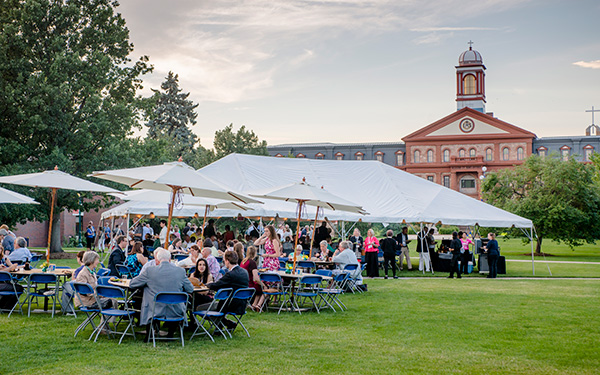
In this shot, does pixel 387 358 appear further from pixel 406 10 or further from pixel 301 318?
pixel 406 10

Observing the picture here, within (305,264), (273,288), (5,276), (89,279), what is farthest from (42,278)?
(305,264)

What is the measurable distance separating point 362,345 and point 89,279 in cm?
465

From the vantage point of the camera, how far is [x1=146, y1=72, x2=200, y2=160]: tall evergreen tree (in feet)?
206

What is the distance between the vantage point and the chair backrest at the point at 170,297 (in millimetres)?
8117

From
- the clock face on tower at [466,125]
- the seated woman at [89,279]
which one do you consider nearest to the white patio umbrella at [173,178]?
the seated woman at [89,279]

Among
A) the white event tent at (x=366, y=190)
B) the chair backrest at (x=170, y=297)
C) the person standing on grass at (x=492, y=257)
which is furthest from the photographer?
the white event tent at (x=366, y=190)

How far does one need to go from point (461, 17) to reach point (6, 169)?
20748 mm

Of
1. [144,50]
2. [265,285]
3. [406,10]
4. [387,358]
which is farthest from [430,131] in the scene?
[387,358]

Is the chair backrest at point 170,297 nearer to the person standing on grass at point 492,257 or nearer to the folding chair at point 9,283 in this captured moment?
the folding chair at point 9,283

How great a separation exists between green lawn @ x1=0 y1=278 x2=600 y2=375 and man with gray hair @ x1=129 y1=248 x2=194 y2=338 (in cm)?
49

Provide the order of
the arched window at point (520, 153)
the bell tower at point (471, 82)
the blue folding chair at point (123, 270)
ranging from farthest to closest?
the bell tower at point (471, 82)
the arched window at point (520, 153)
the blue folding chair at point (123, 270)

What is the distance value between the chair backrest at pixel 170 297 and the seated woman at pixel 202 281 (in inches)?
51.2

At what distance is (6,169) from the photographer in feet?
84.2

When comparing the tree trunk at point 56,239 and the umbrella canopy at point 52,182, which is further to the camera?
the tree trunk at point 56,239
